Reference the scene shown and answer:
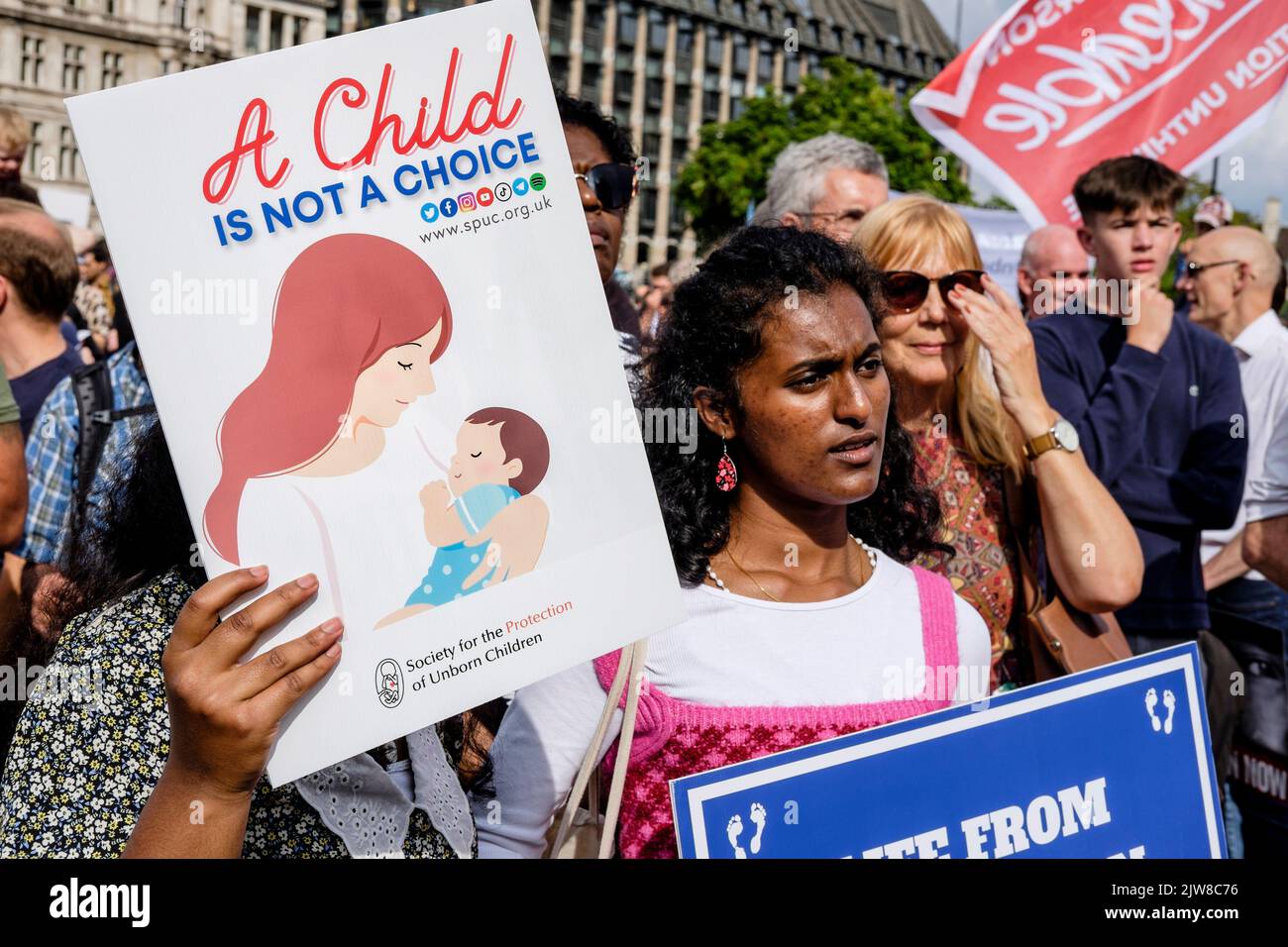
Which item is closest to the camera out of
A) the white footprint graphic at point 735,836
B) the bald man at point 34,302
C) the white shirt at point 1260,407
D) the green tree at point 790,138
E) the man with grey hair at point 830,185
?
the white footprint graphic at point 735,836

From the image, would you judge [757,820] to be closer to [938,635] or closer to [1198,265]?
[938,635]

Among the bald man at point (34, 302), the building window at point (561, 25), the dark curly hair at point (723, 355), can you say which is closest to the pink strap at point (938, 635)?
the dark curly hair at point (723, 355)

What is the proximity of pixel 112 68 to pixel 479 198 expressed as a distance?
57714 millimetres

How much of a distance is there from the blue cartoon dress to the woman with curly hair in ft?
1.68

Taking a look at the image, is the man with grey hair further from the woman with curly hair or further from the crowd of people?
the woman with curly hair

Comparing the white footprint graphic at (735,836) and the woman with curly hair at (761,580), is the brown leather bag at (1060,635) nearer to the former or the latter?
the woman with curly hair at (761,580)

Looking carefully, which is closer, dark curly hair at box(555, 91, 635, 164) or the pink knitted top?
the pink knitted top

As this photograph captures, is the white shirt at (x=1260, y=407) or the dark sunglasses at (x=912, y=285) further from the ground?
the dark sunglasses at (x=912, y=285)

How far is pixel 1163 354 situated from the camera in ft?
11.9

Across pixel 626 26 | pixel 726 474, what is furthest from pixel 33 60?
pixel 726 474

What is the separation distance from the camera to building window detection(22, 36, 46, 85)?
51156 millimetres

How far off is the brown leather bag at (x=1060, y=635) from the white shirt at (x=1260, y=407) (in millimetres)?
1586

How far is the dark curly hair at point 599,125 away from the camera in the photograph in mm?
3793

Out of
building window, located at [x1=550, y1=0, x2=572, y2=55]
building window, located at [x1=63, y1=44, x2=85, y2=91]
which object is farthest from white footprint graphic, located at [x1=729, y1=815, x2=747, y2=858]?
building window, located at [x1=550, y1=0, x2=572, y2=55]
